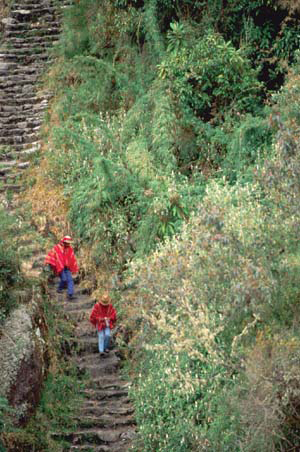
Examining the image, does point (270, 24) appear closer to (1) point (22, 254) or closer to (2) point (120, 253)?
(2) point (120, 253)

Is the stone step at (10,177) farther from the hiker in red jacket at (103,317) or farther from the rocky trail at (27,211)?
the hiker in red jacket at (103,317)

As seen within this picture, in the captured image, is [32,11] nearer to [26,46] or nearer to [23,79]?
[26,46]

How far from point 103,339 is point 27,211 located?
3.82m

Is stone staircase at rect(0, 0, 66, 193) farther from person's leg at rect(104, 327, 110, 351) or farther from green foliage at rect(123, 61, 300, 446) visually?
green foliage at rect(123, 61, 300, 446)

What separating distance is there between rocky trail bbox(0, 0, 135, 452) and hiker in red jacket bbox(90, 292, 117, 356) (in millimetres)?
465

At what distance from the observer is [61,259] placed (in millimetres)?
16328

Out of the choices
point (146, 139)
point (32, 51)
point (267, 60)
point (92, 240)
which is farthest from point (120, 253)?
point (32, 51)

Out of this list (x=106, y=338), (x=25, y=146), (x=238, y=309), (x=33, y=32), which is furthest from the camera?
(x=33, y=32)

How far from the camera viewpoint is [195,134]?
18.0 metres

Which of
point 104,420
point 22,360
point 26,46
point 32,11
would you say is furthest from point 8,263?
point 32,11

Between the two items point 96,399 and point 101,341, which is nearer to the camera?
point 96,399

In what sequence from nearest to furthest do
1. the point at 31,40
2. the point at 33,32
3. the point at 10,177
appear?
1. the point at 10,177
2. the point at 31,40
3. the point at 33,32

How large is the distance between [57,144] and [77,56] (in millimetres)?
1856

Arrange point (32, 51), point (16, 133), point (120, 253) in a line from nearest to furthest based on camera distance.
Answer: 1. point (120, 253)
2. point (16, 133)
3. point (32, 51)
